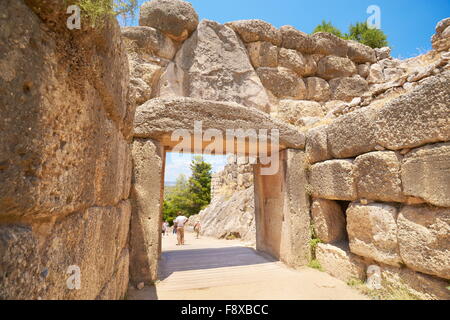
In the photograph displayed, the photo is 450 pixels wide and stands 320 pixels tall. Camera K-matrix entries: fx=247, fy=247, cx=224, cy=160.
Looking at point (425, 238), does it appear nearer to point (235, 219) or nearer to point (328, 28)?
point (235, 219)

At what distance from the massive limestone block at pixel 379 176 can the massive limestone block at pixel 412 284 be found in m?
0.74

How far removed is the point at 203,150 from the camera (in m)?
4.66

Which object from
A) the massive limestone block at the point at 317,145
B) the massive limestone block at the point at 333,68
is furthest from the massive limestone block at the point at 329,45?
the massive limestone block at the point at 317,145

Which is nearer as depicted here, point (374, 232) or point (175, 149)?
point (374, 232)

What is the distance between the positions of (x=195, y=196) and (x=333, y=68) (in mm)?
14016

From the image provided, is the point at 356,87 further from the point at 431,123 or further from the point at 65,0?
the point at 65,0

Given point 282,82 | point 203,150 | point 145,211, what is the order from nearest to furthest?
point 145,211
point 203,150
point 282,82

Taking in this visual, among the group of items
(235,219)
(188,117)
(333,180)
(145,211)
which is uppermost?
(188,117)

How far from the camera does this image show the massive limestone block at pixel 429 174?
216 centimetres

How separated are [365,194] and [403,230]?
58cm

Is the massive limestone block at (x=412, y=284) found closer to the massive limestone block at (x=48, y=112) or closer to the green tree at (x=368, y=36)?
the massive limestone block at (x=48, y=112)

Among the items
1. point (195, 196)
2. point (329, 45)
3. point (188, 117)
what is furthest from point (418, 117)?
point (195, 196)

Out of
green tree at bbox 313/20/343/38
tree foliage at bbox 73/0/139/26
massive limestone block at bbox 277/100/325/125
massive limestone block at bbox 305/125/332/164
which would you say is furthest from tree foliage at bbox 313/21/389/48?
tree foliage at bbox 73/0/139/26

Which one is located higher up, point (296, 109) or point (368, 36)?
point (368, 36)
